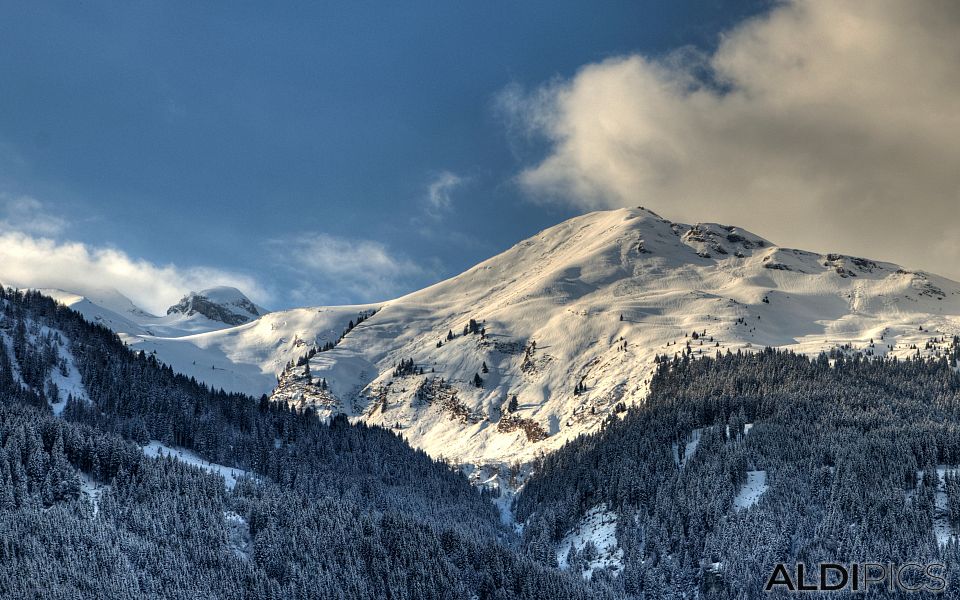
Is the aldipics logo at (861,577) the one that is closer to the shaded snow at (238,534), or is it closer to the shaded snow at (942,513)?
the shaded snow at (942,513)

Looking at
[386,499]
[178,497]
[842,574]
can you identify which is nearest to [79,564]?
[178,497]

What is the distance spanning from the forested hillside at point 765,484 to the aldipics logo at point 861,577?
1.95 m

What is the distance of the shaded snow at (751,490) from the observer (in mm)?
147250

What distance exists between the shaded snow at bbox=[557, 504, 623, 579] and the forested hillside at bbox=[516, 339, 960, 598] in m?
1.64

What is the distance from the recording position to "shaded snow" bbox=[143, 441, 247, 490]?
157750mm

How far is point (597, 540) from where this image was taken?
160 metres

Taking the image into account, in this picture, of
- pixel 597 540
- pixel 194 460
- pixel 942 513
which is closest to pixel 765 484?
pixel 942 513

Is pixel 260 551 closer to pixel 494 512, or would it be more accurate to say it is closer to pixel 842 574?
pixel 494 512

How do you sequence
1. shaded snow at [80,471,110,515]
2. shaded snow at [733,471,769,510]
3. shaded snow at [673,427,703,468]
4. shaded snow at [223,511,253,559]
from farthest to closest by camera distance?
shaded snow at [673,427,703,468], shaded snow at [733,471,769,510], shaded snow at [80,471,110,515], shaded snow at [223,511,253,559]

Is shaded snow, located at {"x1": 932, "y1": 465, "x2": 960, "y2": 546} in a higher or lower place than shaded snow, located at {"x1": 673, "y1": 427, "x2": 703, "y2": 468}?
lower

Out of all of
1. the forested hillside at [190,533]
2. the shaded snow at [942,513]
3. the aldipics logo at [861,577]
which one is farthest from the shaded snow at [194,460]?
the shaded snow at [942,513]

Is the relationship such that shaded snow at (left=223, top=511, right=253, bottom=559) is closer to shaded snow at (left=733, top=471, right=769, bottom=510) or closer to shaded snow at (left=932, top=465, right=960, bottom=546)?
shaded snow at (left=733, top=471, right=769, bottom=510)

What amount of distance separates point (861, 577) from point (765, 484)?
3334 centimetres

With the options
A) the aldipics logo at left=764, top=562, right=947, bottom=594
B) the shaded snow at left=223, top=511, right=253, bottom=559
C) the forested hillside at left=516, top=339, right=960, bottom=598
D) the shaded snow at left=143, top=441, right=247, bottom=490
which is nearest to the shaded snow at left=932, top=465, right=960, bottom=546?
the forested hillside at left=516, top=339, right=960, bottom=598
